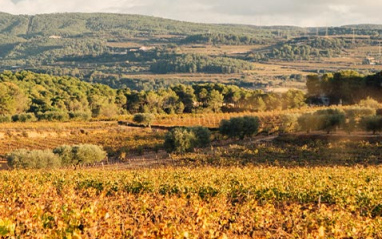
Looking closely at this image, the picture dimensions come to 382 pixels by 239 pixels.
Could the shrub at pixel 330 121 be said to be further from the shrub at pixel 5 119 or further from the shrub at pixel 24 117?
the shrub at pixel 5 119

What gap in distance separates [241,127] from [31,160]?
2259 cm

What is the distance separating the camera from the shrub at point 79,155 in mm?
39375

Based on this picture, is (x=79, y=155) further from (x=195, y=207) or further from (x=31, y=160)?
(x=195, y=207)

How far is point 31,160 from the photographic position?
35.8m

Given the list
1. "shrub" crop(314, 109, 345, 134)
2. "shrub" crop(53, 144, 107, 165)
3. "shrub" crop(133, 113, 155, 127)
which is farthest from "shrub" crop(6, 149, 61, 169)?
"shrub" crop(133, 113, 155, 127)

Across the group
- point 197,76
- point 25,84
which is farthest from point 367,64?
point 25,84

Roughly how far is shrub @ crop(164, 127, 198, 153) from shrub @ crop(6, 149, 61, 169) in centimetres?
1130

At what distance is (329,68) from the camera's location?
6166 inches

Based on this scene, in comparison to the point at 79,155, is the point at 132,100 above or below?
below

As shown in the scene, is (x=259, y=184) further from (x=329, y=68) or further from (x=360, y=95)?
(x=329, y=68)

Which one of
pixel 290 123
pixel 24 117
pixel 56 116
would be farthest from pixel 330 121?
pixel 24 117

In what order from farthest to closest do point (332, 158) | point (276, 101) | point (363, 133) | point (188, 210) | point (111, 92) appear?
1. point (111, 92)
2. point (276, 101)
3. point (363, 133)
4. point (332, 158)
5. point (188, 210)

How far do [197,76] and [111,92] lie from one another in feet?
298

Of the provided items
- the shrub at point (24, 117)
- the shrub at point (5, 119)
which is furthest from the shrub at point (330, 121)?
the shrub at point (5, 119)
